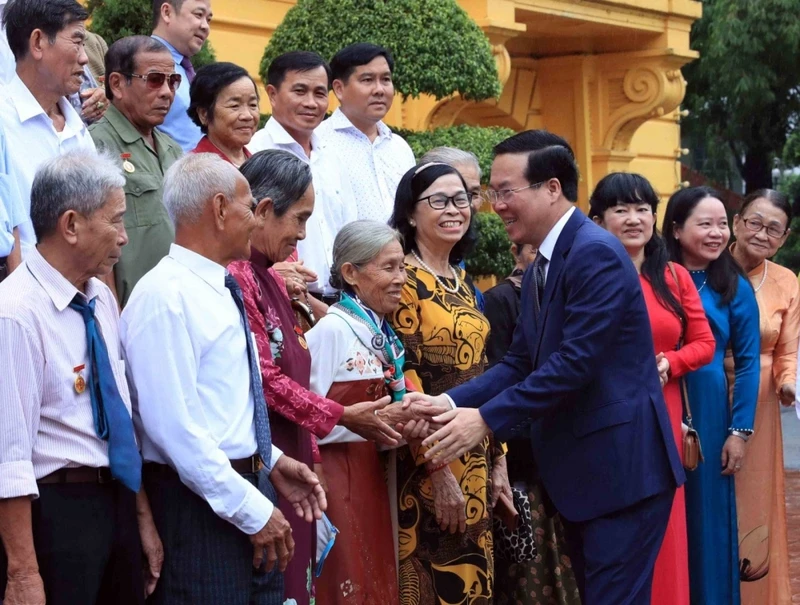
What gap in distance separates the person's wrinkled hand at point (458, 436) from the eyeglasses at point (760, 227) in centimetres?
296

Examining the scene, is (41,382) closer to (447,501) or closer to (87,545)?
(87,545)

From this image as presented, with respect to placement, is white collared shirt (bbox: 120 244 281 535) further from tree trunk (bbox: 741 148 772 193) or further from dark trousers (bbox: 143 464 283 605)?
tree trunk (bbox: 741 148 772 193)

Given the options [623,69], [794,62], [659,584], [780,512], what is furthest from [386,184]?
[794,62]

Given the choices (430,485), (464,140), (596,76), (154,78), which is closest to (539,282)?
(430,485)

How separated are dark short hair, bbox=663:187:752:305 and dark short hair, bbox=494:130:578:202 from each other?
1.80 m

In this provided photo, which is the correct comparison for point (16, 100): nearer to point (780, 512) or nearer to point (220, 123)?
point (220, 123)

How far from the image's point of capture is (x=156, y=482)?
4012 millimetres

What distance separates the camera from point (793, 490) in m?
11.4

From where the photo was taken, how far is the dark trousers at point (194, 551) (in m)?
3.96

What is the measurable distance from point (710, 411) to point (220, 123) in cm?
284

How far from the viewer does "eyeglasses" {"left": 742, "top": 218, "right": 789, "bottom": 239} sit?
7355mm

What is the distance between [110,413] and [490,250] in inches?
234

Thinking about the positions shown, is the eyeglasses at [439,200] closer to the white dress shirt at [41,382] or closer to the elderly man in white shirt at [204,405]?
the elderly man in white shirt at [204,405]

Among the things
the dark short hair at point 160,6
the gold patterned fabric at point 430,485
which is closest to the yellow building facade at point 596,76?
the dark short hair at point 160,6
